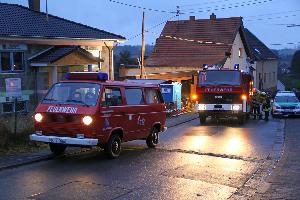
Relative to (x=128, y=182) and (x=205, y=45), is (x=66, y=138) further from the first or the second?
(x=205, y=45)

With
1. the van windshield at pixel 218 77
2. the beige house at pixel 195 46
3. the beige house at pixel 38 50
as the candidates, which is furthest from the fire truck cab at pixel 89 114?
the beige house at pixel 195 46

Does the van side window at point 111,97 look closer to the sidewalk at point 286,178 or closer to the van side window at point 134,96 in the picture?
the van side window at point 134,96

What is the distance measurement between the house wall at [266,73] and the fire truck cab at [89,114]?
51.3 meters

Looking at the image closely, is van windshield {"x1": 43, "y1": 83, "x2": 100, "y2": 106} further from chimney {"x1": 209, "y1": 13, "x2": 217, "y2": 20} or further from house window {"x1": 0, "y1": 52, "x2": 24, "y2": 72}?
chimney {"x1": 209, "y1": 13, "x2": 217, "y2": 20}

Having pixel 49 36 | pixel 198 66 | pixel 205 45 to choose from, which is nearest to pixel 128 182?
pixel 49 36

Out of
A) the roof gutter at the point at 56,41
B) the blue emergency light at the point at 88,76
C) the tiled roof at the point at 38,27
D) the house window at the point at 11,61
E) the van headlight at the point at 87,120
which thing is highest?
the tiled roof at the point at 38,27

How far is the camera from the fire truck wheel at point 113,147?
1242 cm

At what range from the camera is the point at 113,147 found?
41.5ft

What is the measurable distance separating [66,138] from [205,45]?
135 ft

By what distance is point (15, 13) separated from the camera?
31453 millimetres

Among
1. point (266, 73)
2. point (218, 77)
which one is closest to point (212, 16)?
point (266, 73)

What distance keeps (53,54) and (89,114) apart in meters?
18.0

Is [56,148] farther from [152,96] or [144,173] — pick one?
[152,96]

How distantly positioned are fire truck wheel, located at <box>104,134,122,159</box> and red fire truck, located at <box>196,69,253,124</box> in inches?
490
